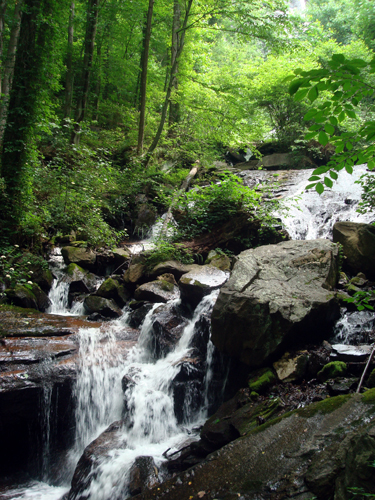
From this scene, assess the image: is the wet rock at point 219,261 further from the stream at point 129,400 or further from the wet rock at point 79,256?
the wet rock at point 79,256

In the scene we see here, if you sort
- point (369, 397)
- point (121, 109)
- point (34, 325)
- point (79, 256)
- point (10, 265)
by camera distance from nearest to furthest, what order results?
1. point (369, 397)
2. point (34, 325)
3. point (10, 265)
4. point (79, 256)
5. point (121, 109)

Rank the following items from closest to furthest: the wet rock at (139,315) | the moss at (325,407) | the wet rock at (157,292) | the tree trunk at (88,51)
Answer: the moss at (325,407), the wet rock at (139,315), the wet rock at (157,292), the tree trunk at (88,51)

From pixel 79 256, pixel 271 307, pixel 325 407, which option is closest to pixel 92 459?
pixel 325 407

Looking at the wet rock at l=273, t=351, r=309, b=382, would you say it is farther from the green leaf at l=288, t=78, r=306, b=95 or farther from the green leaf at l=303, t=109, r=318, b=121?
the green leaf at l=288, t=78, r=306, b=95

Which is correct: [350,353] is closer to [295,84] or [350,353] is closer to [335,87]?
[335,87]

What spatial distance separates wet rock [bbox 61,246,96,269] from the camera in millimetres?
8820

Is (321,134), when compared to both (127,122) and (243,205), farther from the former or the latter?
(127,122)

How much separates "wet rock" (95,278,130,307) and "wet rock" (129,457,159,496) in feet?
14.4

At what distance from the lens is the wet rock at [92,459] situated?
3.95 metres

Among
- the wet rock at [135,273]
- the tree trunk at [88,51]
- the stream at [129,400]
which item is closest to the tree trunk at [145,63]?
the tree trunk at [88,51]

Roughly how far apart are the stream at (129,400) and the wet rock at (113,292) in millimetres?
1157

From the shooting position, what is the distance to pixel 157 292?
7.51 metres

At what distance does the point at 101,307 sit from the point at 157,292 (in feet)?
4.73

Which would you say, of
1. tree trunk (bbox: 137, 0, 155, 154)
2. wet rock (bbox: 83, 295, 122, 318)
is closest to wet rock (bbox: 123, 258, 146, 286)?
wet rock (bbox: 83, 295, 122, 318)
